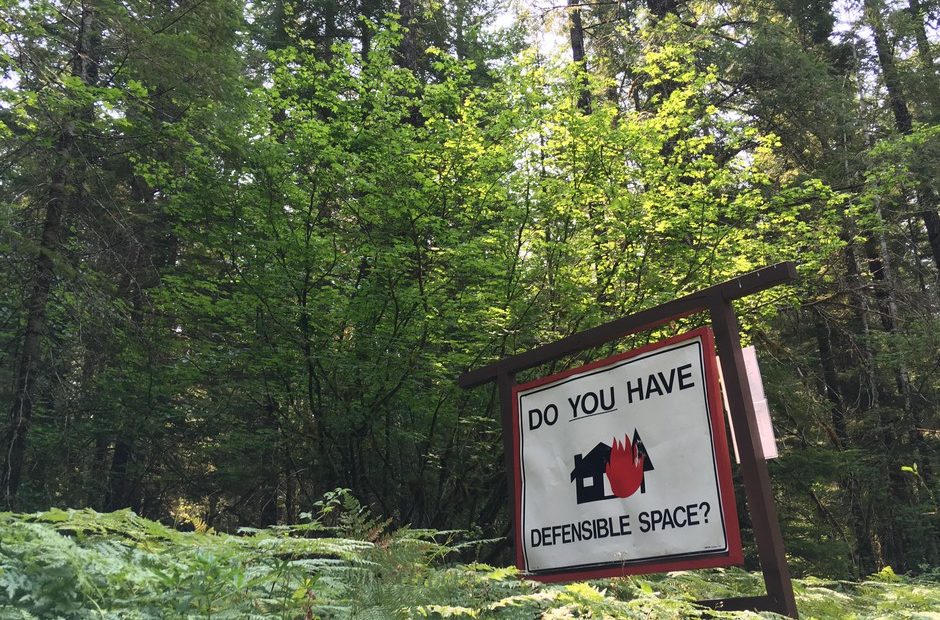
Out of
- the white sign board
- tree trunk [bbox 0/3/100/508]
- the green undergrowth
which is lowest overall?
the green undergrowth

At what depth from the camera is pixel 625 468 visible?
340cm

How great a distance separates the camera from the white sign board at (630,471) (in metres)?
3.10

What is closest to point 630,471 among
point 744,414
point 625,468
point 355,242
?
point 625,468

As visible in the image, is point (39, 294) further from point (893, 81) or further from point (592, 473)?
point (893, 81)

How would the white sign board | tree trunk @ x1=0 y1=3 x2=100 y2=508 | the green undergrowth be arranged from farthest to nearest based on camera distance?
tree trunk @ x1=0 y1=3 x2=100 y2=508 → the white sign board → the green undergrowth

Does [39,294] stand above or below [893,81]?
below

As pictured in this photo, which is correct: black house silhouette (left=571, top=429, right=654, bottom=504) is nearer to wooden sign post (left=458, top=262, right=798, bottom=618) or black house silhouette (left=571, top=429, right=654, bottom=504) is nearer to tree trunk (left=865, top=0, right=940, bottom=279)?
wooden sign post (left=458, top=262, right=798, bottom=618)

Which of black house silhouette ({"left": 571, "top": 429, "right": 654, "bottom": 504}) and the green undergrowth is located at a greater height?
black house silhouette ({"left": 571, "top": 429, "right": 654, "bottom": 504})

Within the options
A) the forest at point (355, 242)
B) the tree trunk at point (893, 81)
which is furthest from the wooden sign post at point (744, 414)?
the tree trunk at point (893, 81)

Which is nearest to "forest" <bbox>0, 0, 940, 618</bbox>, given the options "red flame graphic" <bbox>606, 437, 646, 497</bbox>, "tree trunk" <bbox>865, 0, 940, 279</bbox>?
"red flame graphic" <bbox>606, 437, 646, 497</bbox>

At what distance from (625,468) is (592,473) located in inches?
8.7

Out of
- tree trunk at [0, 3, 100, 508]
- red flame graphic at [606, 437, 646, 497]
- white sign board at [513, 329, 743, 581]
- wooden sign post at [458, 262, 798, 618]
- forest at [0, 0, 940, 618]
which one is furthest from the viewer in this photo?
forest at [0, 0, 940, 618]

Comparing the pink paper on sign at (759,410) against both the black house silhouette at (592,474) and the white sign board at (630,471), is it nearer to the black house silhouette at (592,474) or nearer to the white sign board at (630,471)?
the white sign board at (630,471)

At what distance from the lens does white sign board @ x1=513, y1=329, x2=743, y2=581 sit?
10.2 feet
